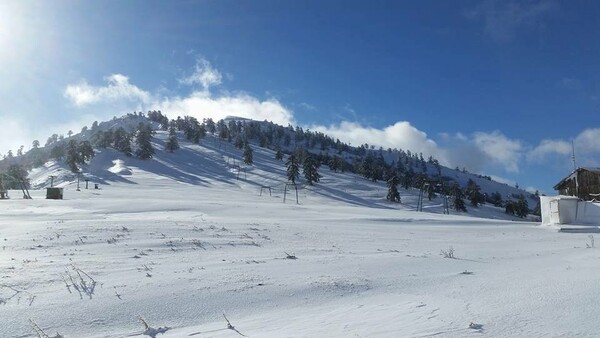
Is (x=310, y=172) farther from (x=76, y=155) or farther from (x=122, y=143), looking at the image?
(x=122, y=143)

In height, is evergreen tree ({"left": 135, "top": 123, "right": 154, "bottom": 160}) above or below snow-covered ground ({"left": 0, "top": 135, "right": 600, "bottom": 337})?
above

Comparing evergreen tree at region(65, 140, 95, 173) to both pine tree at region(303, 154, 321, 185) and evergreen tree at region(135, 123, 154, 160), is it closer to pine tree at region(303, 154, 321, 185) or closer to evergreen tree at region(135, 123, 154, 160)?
evergreen tree at region(135, 123, 154, 160)

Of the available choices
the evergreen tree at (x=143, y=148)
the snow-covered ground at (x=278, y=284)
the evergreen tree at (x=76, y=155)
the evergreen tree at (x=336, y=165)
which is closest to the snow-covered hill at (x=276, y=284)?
the snow-covered ground at (x=278, y=284)

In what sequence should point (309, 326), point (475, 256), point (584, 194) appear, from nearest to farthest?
point (309, 326)
point (475, 256)
point (584, 194)

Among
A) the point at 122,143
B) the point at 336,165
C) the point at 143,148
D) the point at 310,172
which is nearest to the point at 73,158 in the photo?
the point at 143,148

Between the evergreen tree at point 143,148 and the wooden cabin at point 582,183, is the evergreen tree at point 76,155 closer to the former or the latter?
the evergreen tree at point 143,148

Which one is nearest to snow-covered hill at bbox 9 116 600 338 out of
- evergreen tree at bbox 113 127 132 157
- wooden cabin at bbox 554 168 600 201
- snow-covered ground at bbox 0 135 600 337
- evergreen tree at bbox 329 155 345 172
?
snow-covered ground at bbox 0 135 600 337

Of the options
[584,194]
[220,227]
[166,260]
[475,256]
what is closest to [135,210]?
[220,227]

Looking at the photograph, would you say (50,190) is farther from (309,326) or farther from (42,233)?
(309,326)

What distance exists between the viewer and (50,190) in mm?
37875

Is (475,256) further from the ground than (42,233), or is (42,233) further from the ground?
(42,233)

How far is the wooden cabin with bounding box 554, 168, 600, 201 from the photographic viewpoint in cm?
4606

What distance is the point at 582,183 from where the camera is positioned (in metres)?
47.8

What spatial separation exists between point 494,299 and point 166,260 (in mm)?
5936
